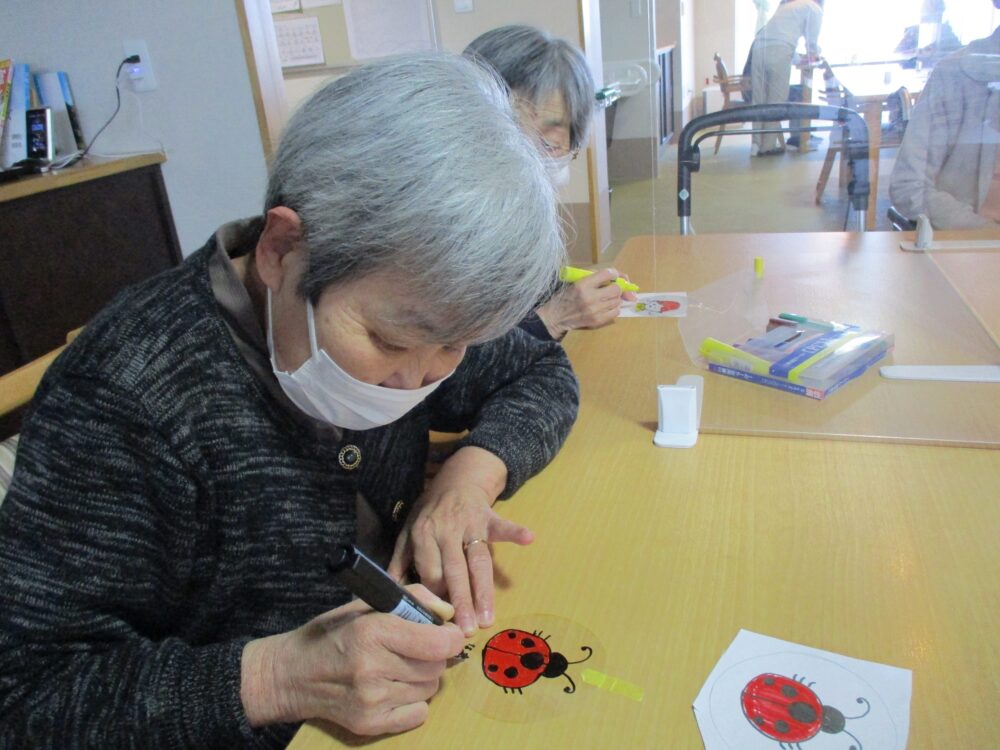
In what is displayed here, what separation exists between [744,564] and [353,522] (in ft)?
1.35

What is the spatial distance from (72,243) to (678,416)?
2.12m

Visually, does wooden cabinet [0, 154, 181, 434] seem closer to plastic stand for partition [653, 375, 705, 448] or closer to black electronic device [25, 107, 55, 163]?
black electronic device [25, 107, 55, 163]

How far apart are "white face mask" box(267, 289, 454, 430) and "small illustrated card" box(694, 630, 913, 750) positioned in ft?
1.22

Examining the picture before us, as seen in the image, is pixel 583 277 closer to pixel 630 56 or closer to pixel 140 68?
pixel 630 56

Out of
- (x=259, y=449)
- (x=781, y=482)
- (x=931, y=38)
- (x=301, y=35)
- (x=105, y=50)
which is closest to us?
(x=259, y=449)

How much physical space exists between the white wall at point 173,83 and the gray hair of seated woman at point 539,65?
3.56ft

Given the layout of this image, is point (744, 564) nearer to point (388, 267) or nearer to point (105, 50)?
point (388, 267)

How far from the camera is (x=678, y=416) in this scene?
99 centimetres

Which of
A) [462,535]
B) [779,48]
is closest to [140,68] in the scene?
[779,48]

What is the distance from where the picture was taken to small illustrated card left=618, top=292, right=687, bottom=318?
145 centimetres

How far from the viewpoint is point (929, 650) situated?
2.10 ft

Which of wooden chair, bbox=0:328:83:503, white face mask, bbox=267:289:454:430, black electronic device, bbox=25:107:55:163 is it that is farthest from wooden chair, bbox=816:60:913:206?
black electronic device, bbox=25:107:55:163

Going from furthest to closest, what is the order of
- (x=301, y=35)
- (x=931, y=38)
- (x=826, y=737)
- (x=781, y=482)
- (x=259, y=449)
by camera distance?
(x=301, y=35), (x=931, y=38), (x=781, y=482), (x=259, y=449), (x=826, y=737)

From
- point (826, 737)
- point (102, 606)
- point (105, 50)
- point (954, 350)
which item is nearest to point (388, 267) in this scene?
point (102, 606)
